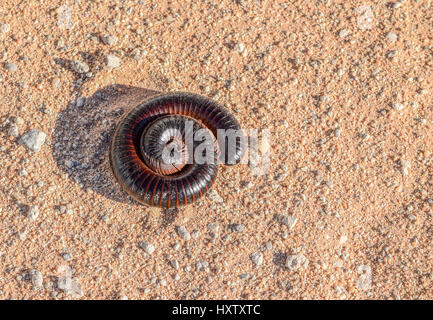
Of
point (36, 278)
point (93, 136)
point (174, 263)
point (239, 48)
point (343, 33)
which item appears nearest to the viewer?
point (36, 278)

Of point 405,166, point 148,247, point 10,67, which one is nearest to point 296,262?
point 148,247

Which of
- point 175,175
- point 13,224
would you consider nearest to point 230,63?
point 175,175

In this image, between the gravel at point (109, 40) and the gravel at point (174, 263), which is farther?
the gravel at point (109, 40)

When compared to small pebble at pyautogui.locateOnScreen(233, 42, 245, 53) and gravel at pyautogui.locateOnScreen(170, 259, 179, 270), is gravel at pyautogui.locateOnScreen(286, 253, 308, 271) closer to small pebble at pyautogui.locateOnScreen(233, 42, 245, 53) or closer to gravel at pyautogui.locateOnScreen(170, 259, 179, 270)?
gravel at pyautogui.locateOnScreen(170, 259, 179, 270)

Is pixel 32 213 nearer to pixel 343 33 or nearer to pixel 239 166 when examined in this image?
pixel 239 166

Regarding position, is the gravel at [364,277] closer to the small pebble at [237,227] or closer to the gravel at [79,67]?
the small pebble at [237,227]

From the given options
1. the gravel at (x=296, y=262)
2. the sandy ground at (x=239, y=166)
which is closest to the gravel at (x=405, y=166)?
the sandy ground at (x=239, y=166)


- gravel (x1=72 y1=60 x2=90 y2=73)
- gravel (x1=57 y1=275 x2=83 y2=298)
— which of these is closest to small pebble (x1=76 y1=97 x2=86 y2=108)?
gravel (x1=72 y1=60 x2=90 y2=73)
